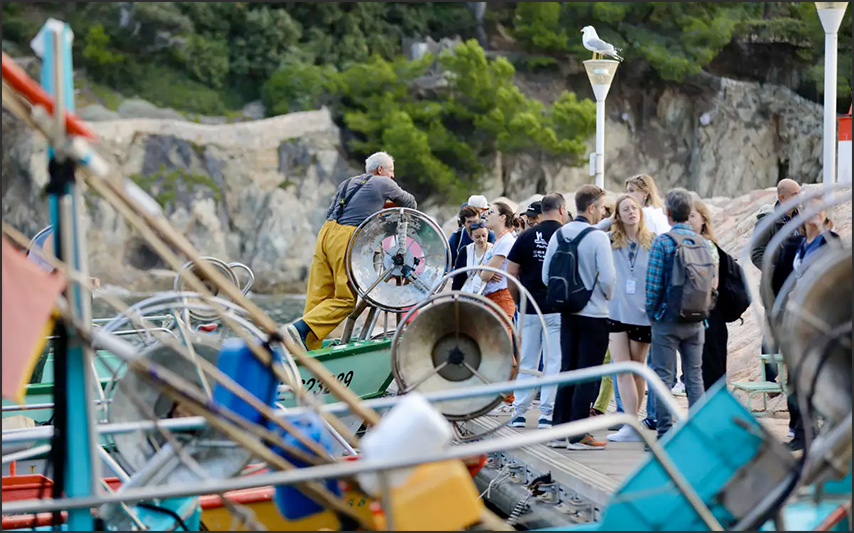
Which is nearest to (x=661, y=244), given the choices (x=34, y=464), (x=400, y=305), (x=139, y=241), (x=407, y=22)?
(x=400, y=305)

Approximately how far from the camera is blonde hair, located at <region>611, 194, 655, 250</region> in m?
7.20

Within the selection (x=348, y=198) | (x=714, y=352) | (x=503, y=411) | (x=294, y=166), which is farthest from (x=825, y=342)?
(x=294, y=166)

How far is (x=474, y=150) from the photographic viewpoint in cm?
4362

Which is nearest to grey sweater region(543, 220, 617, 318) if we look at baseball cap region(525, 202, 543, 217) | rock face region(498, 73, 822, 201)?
baseball cap region(525, 202, 543, 217)

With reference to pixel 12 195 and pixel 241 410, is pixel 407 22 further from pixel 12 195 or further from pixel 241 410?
pixel 241 410

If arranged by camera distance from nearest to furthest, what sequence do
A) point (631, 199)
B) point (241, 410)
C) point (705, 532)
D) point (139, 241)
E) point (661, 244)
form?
point (705, 532)
point (241, 410)
point (661, 244)
point (631, 199)
point (139, 241)

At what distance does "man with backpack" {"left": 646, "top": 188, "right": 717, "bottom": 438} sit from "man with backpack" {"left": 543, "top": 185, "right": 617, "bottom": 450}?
0.35 meters

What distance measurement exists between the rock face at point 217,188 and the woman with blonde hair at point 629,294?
33.3 metres

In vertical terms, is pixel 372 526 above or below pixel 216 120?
below

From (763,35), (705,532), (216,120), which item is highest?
(763,35)

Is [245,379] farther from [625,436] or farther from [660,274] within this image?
[625,436]

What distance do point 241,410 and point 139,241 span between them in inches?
1425

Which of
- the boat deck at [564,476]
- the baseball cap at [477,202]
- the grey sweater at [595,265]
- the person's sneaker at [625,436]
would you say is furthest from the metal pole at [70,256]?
the baseball cap at [477,202]

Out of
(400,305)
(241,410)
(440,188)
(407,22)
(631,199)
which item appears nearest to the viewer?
(241,410)
